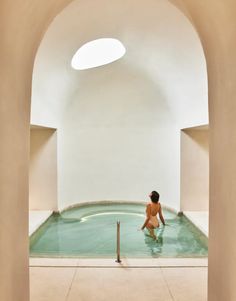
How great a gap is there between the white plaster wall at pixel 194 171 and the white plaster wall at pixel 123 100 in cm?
26

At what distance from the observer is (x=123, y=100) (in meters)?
8.52

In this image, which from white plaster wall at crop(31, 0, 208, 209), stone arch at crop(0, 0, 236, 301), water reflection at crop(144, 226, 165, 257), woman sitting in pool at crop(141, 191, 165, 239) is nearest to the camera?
stone arch at crop(0, 0, 236, 301)

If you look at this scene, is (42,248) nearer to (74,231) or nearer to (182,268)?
(74,231)

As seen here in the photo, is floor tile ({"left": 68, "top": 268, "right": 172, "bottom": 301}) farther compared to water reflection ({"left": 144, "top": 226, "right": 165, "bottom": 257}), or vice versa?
water reflection ({"left": 144, "top": 226, "right": 165, "bottom": 257})

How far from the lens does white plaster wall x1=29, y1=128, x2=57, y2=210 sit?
23.6ft

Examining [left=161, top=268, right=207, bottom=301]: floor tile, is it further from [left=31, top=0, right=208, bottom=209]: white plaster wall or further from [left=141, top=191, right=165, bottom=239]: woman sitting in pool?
[left=31, top=0, right=208, bottom=209]: white plaster wall

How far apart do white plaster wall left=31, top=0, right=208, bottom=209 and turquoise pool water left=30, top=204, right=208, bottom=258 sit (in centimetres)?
87

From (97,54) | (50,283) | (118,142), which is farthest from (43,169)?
(50,283)

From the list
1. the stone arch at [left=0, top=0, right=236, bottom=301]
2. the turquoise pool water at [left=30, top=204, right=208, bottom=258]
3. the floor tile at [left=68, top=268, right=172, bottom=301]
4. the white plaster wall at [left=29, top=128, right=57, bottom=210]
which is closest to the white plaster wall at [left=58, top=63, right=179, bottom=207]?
the white plaster wall at [left=29, top=128, right=57, bottom=210]

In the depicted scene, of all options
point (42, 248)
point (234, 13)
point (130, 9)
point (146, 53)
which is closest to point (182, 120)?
point (146, 53)

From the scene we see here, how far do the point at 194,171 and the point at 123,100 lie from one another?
2.91 meters

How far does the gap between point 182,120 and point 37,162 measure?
3.75m

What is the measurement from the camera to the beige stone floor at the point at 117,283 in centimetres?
285

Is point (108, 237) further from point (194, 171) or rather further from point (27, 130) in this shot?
point (27, 130)
